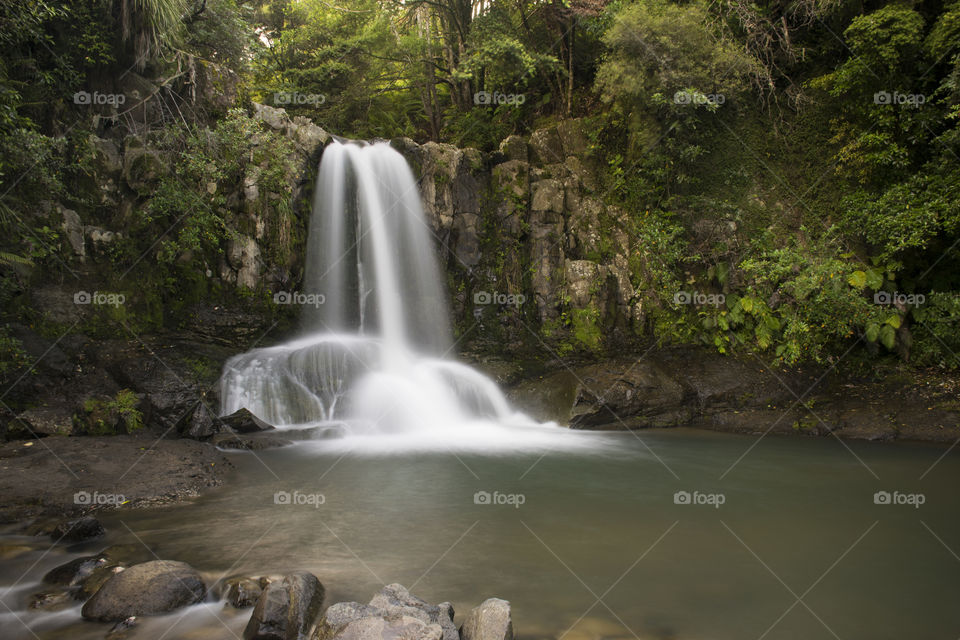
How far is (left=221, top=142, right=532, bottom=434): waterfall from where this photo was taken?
11.4m

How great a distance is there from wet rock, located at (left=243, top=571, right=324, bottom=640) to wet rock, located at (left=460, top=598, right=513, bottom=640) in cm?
114

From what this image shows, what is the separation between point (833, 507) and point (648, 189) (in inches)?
369

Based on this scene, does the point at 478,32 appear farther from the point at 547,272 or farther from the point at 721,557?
the point at 721,557

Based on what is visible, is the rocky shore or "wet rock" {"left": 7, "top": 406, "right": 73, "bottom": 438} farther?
"wet rock" {"left": 7, "top": 406, "right": 73, "bottom": 438}

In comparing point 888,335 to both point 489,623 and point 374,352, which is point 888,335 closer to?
point 374,352

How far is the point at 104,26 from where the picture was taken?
11.6 meters

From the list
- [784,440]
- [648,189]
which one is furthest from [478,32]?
[784,440]

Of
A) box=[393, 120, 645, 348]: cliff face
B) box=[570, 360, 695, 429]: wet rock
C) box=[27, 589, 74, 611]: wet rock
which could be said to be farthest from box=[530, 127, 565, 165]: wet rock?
box=[27, 589, 74, 611]: wet rock

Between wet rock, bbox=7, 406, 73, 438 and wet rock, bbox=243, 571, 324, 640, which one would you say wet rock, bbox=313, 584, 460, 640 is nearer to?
wet rock, bbox=243, 571, 324, 640

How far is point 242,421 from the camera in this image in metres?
9.51

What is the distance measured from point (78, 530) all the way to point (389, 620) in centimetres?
382

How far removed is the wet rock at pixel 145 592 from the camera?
12.9ft

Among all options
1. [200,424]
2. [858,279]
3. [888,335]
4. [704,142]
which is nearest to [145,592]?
[200,424]

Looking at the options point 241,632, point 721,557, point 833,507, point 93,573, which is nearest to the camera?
point 241,632
